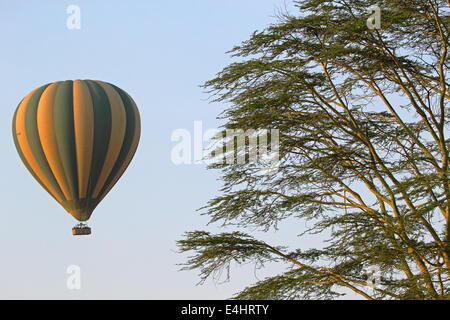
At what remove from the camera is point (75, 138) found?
26719 mm

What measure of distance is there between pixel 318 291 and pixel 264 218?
82.3 inches

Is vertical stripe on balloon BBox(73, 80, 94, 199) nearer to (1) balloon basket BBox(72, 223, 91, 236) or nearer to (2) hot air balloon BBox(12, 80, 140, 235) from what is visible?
(2) hot air balloon BBox(12, 80, 140, 235)

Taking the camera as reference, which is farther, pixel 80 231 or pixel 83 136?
pixel 80 231

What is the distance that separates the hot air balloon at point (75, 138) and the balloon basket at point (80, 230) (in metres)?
0.91

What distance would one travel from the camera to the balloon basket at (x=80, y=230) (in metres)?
28.4

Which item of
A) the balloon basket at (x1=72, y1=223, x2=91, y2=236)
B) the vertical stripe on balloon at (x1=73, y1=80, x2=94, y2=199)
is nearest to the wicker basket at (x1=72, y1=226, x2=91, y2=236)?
the balloon basket at (x1=72, y1=223, x2=91, y2=236)

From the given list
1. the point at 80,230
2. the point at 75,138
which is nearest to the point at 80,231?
the point at 80,230

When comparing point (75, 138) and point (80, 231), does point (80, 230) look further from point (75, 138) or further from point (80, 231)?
point (75, 138)

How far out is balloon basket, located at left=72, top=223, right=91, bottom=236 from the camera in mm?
28359

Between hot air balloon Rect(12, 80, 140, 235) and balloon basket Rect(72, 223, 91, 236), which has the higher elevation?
hot air balloon Rect(12, 80, 140, 235)

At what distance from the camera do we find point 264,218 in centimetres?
1689

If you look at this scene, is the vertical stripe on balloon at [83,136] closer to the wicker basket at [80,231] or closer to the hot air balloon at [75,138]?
the hot air balloon at [75,138]

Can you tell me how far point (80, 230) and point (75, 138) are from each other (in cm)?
356

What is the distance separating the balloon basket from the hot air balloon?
91cm
